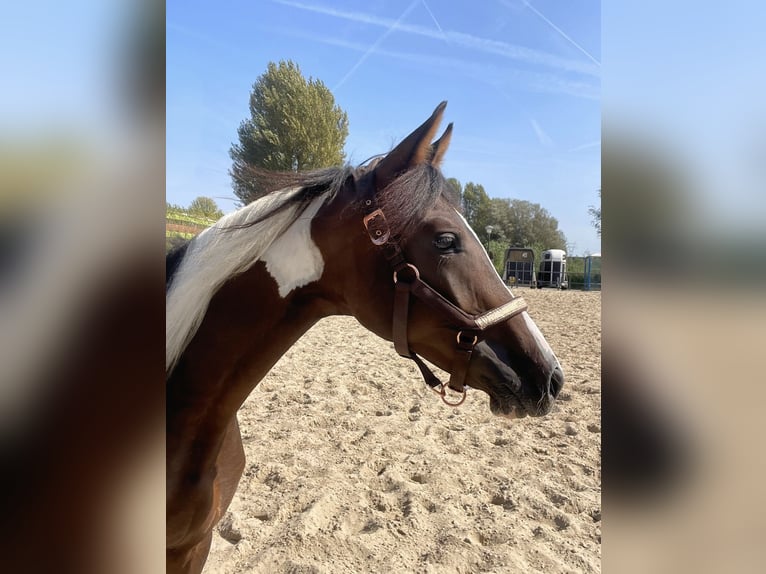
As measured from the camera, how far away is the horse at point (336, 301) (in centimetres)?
146

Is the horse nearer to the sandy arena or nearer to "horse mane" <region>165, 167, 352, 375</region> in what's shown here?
"horse mane" <region>165, 167, 352, 375</region>

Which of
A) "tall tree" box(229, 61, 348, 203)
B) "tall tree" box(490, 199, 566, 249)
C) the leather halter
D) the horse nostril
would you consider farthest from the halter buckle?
"tall tree" box(490, 199, 566, 249)

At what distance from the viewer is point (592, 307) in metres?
15.1

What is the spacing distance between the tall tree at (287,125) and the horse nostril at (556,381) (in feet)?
56.7

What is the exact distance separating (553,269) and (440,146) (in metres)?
31.6

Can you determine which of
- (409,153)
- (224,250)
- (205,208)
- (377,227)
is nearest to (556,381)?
(377,227)

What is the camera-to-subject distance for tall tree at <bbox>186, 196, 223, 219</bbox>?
9.89 ft

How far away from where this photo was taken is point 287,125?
17.9m

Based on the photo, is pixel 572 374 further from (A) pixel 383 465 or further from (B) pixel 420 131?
(B) pixel 420 131

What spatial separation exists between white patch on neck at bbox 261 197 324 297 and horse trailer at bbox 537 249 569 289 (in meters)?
30.9
